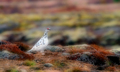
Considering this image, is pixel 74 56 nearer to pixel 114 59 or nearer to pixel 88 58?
pixel 88 58

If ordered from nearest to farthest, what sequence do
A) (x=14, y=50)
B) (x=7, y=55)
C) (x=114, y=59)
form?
(x=7, y=55), (x=114, y=59), (x=14, y=50)

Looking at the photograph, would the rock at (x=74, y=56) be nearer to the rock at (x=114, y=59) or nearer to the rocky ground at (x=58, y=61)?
the rocky ground at (x=58, y=61)

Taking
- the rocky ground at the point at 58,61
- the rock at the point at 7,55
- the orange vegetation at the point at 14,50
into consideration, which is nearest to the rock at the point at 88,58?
the rocky ground at the point at 58,61

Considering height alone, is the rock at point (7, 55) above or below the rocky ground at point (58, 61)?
above

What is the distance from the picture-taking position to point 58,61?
674 inches

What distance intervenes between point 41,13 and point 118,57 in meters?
94.6

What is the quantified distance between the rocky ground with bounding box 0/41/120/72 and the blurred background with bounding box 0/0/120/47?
46.8 metres

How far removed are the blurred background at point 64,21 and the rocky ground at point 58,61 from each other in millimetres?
46814

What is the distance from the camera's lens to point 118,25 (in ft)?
250

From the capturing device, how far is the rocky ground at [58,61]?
15723 millimetres

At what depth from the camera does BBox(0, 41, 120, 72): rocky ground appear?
51.6ft

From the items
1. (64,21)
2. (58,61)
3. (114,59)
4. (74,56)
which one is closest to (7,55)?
(58,61)

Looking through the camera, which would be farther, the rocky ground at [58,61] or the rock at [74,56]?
the rock at [74,56]

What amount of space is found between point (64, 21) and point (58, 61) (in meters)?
73.1
